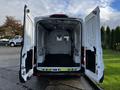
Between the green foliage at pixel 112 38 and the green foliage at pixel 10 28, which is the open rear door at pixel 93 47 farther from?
the green foliage at pixel 10 28

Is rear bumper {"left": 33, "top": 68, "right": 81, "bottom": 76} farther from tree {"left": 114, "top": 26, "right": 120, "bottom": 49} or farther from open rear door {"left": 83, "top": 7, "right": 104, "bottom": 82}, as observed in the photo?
tree {"left": 114, "top": 26, "right": 120, "bottom": 49}

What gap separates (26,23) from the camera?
9.75m

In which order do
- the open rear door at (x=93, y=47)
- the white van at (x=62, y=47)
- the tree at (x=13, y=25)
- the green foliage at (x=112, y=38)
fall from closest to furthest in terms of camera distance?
the open rear door at (x=93, y=47) → the white van at (x=62, y=47) → the green foliage at (x=112, y=38) → the tree at (x=13, y=25)

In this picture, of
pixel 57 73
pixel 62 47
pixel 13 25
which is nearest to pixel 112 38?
pixel 62 47

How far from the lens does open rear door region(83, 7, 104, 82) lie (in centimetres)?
903

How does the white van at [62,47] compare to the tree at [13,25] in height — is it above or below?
below

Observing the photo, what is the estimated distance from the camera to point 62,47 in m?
16.9

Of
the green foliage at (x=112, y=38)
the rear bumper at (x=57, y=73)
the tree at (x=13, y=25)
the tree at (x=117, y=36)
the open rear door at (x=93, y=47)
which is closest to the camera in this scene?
the open rear door at (x=93, y=47)

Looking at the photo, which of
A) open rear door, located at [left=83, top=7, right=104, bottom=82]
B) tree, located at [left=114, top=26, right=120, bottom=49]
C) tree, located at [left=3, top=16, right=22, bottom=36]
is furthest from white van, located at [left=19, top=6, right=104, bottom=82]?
tree, located at [left=3, top=16, right=22, bottom=36]

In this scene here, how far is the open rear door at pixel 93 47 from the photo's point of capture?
355 inches

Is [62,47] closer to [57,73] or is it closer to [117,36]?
[57,73]

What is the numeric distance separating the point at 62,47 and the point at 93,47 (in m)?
7.21

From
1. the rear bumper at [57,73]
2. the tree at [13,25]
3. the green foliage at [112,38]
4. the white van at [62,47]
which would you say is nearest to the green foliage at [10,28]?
the tree at [13,25]

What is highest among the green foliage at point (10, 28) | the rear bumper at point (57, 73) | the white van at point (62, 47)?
the green foliage at point (10, 28)
